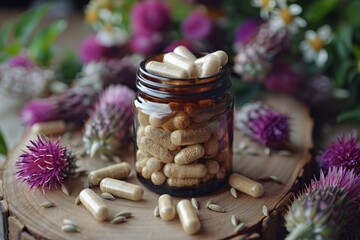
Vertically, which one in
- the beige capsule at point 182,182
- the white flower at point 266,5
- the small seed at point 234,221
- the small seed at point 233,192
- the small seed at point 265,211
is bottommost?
the small seed at point 233,192

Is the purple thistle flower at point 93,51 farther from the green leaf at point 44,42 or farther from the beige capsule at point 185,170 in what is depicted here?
the beige capsule at point 185,170

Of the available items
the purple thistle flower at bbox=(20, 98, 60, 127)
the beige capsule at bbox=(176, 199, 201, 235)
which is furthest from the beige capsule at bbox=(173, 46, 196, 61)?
the purple thistle flower at bbox=(20, 98, 60, 127)

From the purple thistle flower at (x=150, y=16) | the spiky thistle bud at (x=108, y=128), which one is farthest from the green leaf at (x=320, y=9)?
the spiky thistle bud at (x=108, y=128)

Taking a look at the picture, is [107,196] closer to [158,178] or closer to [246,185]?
[158,178]

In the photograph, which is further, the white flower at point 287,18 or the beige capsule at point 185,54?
the white flower at point 287,18

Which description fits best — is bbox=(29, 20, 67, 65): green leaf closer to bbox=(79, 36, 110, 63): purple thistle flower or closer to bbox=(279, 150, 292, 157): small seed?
bbox=(79, 36, 110, 63): purple thistle flower

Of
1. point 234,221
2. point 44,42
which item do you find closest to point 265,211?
point 234,221

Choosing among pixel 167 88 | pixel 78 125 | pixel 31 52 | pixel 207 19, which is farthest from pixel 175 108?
pixel 31 52

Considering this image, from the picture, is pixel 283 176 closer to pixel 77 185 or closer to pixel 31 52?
pixel 77 185
